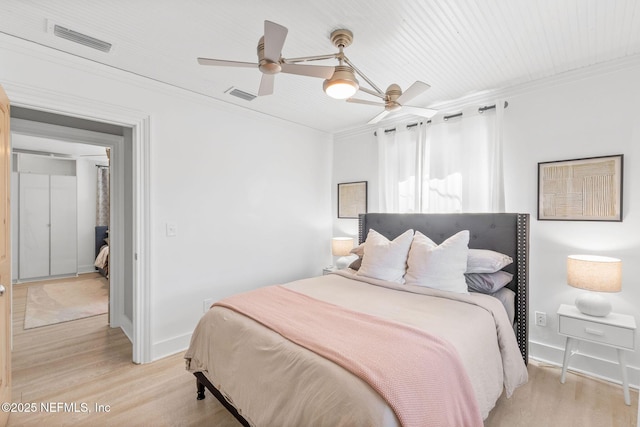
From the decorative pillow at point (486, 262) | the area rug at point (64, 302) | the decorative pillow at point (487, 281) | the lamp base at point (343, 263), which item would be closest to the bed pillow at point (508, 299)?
the decorative pillow at point (487, 281)

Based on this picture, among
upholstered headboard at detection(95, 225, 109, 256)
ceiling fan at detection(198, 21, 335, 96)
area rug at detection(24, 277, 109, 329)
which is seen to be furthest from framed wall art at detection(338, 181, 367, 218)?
upholstered headboard at detection(95, 225, 109, 256)

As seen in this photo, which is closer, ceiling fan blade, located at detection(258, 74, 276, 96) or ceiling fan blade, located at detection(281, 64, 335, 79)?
ceiling fan blade, located at detection(281, 64, 335, 79)

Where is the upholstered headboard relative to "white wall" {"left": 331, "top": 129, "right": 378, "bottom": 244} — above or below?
below

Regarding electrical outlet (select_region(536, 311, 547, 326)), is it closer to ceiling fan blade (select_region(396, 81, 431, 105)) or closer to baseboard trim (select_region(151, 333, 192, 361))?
ceiling fan blade (select_region(396, 81, 431, 105))

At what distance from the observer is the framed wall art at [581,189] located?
2.25 meters

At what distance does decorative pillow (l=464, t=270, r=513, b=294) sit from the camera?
2316 mm

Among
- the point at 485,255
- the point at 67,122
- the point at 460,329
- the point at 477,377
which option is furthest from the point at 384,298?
the point at 67,122

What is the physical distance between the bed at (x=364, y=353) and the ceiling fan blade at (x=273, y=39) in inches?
56.3

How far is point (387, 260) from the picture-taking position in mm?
2619

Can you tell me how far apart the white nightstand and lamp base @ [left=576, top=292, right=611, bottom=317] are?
39mm

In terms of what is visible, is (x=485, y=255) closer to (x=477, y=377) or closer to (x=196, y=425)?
(x=477, y=377)

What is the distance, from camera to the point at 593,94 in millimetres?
2367

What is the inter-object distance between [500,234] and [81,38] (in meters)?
3.56

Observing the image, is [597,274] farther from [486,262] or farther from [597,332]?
[486,262]
